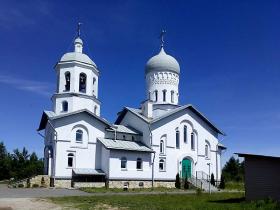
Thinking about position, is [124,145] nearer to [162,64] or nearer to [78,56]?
[78,56]

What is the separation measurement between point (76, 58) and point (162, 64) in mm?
10538

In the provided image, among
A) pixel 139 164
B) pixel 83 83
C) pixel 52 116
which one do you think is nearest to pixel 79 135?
pixel 52 116

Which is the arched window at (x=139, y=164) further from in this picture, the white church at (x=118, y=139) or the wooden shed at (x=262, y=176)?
the wooden shed at (x=262, y=176)

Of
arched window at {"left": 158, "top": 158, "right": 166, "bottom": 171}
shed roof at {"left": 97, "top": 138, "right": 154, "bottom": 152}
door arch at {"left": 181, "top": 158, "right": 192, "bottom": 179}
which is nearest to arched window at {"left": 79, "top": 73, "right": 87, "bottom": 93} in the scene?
shed roof at {"left": 97, "top": 138, "right": 154, "bottom": 152}

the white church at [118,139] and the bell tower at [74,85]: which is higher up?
the bell tower at [74,85]

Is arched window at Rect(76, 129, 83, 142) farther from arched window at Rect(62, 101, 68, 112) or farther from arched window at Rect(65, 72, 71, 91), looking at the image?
arched window at Rect(65, 72, 71, 91)

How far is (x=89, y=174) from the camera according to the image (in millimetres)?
33344

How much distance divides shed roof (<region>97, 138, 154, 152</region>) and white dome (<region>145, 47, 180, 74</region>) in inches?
388

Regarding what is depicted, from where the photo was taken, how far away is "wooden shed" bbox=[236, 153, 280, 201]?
1917 cm

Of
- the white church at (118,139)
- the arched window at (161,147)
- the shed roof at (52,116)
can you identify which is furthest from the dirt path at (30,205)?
the arched window at (161,147)

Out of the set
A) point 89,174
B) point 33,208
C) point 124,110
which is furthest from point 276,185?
point 124,110

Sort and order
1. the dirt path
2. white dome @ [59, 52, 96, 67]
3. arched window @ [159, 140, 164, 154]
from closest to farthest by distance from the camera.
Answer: the dirt path < white dome @ [59, 52, 96, 67] < arched window @ [159, 140, 164, 154]

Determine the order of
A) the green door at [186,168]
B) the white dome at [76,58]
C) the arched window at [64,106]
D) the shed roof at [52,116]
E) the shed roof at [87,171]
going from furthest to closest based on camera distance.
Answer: the green door at [186,168] → the white dome at [76,58] → the arched window at [64,106] → the shed roof at [52,116] → the shed roof at [87,171]

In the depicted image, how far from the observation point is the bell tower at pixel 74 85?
118 feet
